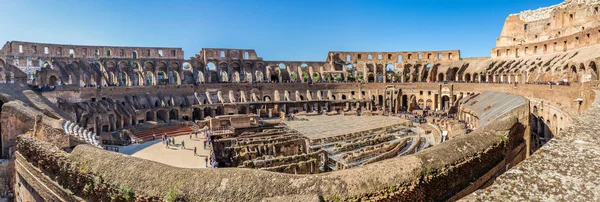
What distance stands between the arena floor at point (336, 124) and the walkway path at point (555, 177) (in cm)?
1989

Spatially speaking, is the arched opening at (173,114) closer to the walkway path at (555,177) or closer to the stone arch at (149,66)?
the stone arch at (149,66)

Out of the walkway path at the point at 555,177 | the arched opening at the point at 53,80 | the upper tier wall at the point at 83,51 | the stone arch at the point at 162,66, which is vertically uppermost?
the upper tier wall at the point at 83,51

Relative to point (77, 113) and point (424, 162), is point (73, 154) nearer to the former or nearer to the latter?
point (424, 162)

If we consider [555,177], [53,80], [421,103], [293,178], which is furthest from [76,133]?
[421,103]

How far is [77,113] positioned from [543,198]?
31.3 m

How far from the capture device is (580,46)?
95.0 ft

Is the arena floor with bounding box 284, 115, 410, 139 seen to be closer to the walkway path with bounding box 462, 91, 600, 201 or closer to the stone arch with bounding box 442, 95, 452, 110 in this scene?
the stone arch with bounding box 442, 95, 452, 110

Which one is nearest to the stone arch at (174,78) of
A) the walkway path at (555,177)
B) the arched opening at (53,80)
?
the arched opening at (53,80)

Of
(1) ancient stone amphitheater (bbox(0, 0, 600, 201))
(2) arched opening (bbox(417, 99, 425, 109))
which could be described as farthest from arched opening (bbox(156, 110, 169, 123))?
(2) arched opening (bbox(417, 99, 425, 109))

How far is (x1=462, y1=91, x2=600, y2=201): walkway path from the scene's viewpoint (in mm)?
4270

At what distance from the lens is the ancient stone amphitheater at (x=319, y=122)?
7430 millimetres

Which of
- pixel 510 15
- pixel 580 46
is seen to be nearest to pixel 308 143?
pixel 580 46

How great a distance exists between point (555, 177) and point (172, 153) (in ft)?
71.1

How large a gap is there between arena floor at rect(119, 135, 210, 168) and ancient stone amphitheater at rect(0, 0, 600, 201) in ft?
1.20
